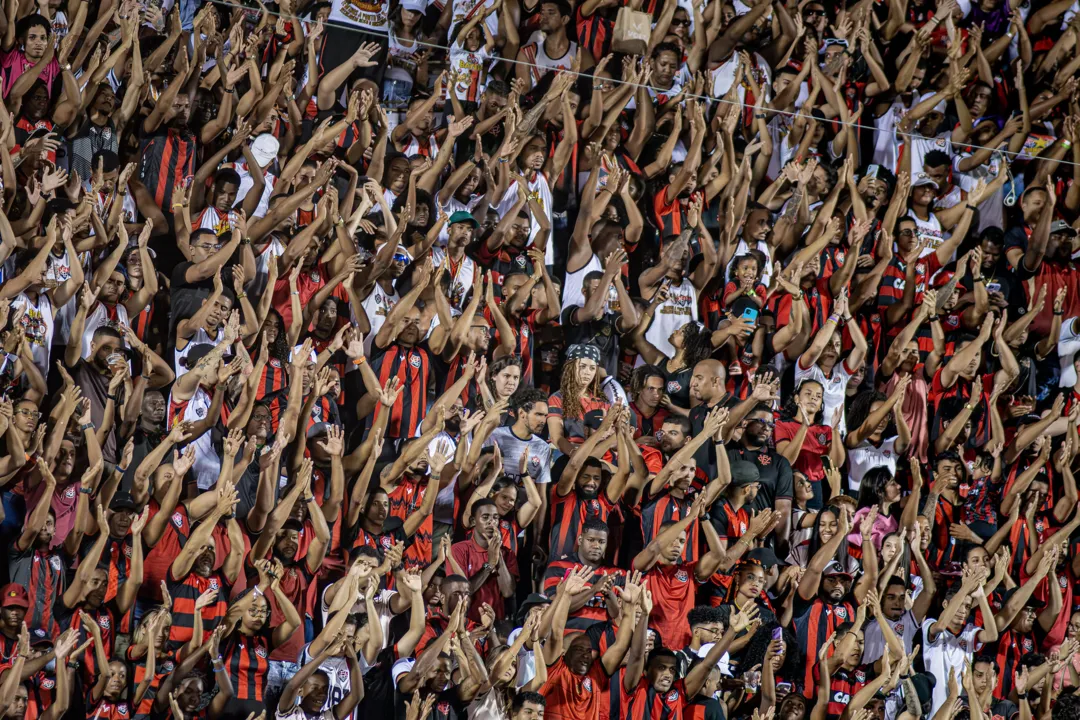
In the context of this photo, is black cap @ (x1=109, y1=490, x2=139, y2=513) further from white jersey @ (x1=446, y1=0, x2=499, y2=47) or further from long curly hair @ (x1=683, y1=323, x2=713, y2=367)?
white jersey @ (x1=446, y1=0, x2=499, y2=47)

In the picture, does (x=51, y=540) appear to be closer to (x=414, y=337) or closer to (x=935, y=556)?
(x=414, y=337)

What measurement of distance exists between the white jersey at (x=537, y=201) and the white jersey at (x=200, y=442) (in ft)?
6.44

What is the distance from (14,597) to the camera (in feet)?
25.0

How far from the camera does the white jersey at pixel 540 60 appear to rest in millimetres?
9500

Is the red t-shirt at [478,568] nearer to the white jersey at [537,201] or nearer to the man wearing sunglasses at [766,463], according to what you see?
the man wearing sunglasses at [766,463]

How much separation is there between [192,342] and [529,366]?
1.75 metres

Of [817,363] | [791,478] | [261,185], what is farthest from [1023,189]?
[261,185]

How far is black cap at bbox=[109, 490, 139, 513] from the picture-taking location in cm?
793

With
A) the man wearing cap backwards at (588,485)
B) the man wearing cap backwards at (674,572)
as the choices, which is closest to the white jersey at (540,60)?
the man wearing cap backwards at (588,485)

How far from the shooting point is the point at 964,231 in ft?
33.4

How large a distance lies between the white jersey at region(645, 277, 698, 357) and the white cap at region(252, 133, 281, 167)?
218 centimetres

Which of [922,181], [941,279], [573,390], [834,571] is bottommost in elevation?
[834,571]

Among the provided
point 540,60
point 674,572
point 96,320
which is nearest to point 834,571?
point 674,572

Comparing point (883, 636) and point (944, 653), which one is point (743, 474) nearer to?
point (883, 636)
